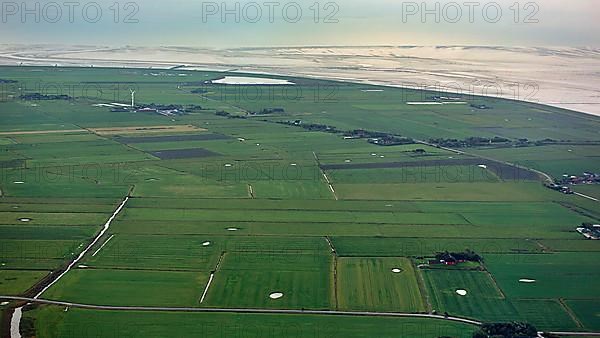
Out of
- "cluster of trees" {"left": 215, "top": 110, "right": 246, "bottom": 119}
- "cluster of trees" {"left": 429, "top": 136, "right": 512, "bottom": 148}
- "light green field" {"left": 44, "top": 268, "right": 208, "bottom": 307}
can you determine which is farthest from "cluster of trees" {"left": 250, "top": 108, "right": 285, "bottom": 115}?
"light green field" {"left": 44, "top": 268, "right": 208, "bottom": 307}

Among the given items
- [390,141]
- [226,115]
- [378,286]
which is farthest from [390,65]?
[378,286]

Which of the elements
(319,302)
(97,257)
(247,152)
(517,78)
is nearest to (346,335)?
(319,302)

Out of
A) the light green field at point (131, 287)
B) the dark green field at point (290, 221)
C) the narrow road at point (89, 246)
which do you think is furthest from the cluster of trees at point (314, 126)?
the light green field at point (131, 287)

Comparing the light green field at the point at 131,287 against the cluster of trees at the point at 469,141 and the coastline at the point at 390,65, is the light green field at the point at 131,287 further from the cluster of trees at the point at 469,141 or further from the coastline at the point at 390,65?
the coastline at the point at 390,65

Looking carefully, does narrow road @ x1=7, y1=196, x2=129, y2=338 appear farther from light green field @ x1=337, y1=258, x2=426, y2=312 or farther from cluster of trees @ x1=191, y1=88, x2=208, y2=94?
cluster of trees @ x1=191, y1=88, x2=208, y2=94

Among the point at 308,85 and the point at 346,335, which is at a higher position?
the point at 308,85

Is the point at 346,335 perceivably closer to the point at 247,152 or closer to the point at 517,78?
the point at 247,152
